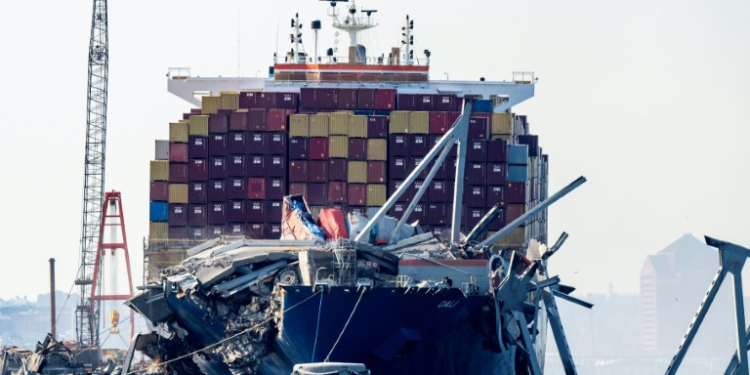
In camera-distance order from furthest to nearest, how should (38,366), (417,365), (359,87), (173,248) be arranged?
(359,87), (173,248), (38,366), (417,365)

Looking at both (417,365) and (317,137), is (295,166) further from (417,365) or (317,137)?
(417,365)

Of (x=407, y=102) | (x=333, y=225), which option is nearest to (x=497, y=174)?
(x=407, y=102)

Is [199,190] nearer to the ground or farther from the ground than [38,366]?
farther from the ground

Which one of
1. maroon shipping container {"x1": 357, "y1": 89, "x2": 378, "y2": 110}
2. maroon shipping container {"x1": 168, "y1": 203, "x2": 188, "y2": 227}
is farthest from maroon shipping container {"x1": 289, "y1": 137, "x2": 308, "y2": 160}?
maroon shipping container {"x1": 168, "y1": 203, "x2": 188, "y2": 227}

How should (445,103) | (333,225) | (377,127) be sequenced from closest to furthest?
(333,225) → (377,127) → (445,103)

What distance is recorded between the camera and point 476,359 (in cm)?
6088

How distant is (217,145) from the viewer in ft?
272

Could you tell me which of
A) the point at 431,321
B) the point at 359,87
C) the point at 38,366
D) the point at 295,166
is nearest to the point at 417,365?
the point at 431,321

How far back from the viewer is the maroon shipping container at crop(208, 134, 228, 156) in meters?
82.6

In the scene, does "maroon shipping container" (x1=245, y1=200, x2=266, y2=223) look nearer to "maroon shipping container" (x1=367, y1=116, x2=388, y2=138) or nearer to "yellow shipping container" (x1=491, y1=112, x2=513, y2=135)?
"maroon shipping container" (x1=367, y1=116, x2=388, y2=138)

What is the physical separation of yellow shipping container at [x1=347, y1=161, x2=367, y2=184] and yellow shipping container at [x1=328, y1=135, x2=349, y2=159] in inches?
24.3

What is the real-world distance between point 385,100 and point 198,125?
9.16 meters

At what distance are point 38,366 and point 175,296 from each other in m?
12.0

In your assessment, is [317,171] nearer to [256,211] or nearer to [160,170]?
[256,211]
